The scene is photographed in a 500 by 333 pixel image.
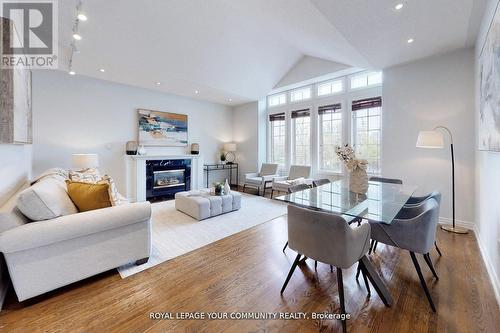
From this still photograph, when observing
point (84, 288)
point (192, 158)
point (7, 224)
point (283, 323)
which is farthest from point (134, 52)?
point (283, 323)

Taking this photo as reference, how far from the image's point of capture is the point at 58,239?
69.8 inches

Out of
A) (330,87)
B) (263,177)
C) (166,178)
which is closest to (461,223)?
(330,87)

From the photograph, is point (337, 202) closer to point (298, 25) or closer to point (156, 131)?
point (298, 25)

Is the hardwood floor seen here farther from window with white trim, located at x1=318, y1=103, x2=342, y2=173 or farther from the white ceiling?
window with white trim, located at x1=318, y1=103, x2=342, y2=173

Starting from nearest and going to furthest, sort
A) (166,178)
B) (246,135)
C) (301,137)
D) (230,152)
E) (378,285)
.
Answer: (378,285), (166,178), (301,137), (246,135), (230,152)


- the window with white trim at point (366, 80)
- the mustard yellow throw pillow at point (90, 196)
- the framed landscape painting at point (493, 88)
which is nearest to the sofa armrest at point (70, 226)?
the mustard yellow throw pillow at point (90, 196)

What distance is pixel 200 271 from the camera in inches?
87.5

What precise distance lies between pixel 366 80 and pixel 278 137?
112 inches

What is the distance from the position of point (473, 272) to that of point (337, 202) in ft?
5.07

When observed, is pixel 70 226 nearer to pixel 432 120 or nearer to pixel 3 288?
pixel 3 288

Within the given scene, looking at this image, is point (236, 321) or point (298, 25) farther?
point (298, 25)

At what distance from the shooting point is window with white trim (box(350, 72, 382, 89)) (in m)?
4.58

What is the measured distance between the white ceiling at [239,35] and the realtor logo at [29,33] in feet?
0.50

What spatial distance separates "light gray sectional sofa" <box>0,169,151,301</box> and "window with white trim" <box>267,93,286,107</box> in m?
5.47
